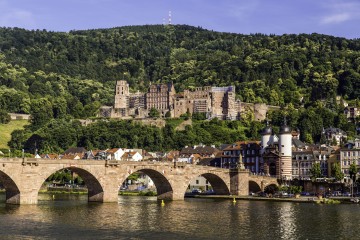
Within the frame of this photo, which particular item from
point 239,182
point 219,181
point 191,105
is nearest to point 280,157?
point 239,182

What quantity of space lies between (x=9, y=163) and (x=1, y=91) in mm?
121619

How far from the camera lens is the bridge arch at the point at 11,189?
6719 cm

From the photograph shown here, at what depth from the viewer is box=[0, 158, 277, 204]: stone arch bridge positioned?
224 feet

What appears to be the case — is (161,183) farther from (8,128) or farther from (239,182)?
(8,128)

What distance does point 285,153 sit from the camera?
334ft

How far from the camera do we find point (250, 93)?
19088 centimetres

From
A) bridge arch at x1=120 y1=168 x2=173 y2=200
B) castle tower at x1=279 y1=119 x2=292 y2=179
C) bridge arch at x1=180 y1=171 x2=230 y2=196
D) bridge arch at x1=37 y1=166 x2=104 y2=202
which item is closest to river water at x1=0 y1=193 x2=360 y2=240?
bridge arch at x1=37 y1=166 x2=104 y2=202

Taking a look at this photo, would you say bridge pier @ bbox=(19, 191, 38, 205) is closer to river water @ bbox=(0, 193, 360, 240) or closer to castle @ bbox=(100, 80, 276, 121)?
river water @ bbox=(0, 193, 360, 240)

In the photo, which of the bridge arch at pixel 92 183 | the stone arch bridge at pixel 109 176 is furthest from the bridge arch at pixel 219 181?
the bridge arch at pixel 92 183

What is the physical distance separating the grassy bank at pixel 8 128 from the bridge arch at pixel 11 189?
8242 cm

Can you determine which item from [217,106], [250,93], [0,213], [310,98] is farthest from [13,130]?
[0,213]

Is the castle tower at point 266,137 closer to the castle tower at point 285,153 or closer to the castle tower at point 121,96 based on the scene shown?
the castle tower at point 285,153

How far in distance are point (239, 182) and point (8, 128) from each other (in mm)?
91953

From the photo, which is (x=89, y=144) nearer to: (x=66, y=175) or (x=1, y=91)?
(x=66, y=175)
